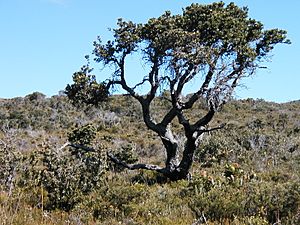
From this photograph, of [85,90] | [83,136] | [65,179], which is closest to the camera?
[65,179]

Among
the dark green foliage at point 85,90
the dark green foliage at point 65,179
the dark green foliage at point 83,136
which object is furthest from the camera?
the dark green foliage at point 83,136

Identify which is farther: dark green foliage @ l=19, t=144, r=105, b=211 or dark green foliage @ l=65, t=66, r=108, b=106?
dark green foliage @ l=65, t=66, r=108, b=106

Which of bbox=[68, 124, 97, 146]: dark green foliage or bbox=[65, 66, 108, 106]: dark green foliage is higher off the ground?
bbox=[65, 66, 108, 106]: dark green foliage

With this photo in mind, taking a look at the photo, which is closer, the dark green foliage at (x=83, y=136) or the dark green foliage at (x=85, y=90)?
the dark green foliage at (x=85, y=90)

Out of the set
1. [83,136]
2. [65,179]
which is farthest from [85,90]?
[65,179]

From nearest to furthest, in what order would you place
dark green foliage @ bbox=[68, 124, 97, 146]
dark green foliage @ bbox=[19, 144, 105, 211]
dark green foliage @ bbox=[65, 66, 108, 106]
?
dark green foliage @ bbox=[19, 144, 105, 211]
dark green foliage @ bbox=[65, 66, 108, 106]
dark green foliage @ bbox=[68, 124, 97, 146]

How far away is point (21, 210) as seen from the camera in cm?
642

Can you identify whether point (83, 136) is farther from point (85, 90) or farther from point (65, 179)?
point (65, 179)

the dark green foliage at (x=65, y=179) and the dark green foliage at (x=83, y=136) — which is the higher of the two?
the dark green foliage at (x=83, y=136)

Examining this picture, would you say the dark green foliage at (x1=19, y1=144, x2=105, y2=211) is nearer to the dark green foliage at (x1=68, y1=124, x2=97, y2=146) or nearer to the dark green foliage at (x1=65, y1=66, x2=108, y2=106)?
the dark green foliage at (x1=65, y1=66, x2=108, y2=106)

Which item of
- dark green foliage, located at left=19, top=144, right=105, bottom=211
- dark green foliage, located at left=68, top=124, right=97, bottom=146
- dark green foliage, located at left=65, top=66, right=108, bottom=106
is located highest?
dark green foliage, located at left=65, top=66, right=108, bottom=106

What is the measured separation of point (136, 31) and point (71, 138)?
486cm

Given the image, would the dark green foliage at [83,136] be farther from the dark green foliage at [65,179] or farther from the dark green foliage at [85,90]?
the dark green foliage at [65,179]

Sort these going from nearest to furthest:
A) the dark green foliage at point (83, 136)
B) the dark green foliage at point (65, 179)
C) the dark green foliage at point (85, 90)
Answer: the dark green foliage at point (65, 179), the dark green foliage at point (85, 90), the dark green foliage at point (83, 136)
